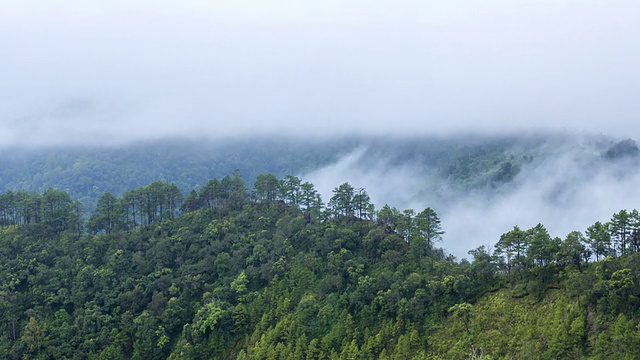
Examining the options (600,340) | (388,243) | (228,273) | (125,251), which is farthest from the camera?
(125,251)

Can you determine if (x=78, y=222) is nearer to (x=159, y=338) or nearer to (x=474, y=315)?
(x=159, y=338)

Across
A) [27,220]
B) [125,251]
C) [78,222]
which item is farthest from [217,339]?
[27,220]

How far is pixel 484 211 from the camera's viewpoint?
191750 millimetres

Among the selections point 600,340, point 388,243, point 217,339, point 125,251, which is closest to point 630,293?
point 600,340

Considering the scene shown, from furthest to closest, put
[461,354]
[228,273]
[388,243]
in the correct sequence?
[228,273] < [388,243] < [461,354]

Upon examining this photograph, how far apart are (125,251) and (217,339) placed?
27.5m

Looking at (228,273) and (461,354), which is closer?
(461,354)

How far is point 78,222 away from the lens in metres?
98.6

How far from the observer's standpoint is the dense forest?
186 feet

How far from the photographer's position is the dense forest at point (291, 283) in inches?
2235

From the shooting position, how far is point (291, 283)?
252 feet

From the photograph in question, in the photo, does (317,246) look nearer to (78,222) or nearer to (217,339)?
(217,339)

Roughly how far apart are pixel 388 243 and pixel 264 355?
2450 centimetres

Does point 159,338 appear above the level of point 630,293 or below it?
below
